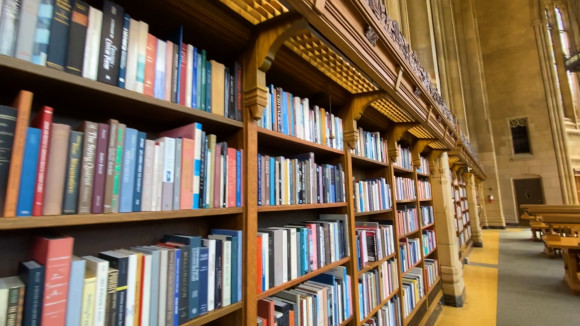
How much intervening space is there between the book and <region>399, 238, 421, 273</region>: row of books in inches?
→ 104

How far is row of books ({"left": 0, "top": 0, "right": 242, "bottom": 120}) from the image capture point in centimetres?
65

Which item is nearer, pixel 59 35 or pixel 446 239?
pixel 59 35

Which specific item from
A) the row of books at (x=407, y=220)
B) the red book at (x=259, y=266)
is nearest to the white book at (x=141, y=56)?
the red book at (x=259, y=266)

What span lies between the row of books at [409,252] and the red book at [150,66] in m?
2.53

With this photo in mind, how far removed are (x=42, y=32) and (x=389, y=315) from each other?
2675mm

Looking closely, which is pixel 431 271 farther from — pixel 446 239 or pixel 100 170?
pixel 100 170

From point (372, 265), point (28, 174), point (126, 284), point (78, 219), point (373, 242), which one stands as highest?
point (28, 174)

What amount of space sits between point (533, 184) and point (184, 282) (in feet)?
55.1

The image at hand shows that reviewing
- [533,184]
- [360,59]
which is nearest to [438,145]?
[360,59]

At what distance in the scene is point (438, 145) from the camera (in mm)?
3754

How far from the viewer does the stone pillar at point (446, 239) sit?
3732mm

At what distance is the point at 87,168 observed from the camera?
2.38ft

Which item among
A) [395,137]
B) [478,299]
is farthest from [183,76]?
[478,299]

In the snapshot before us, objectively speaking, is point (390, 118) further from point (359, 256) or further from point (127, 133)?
point (127, 133)
